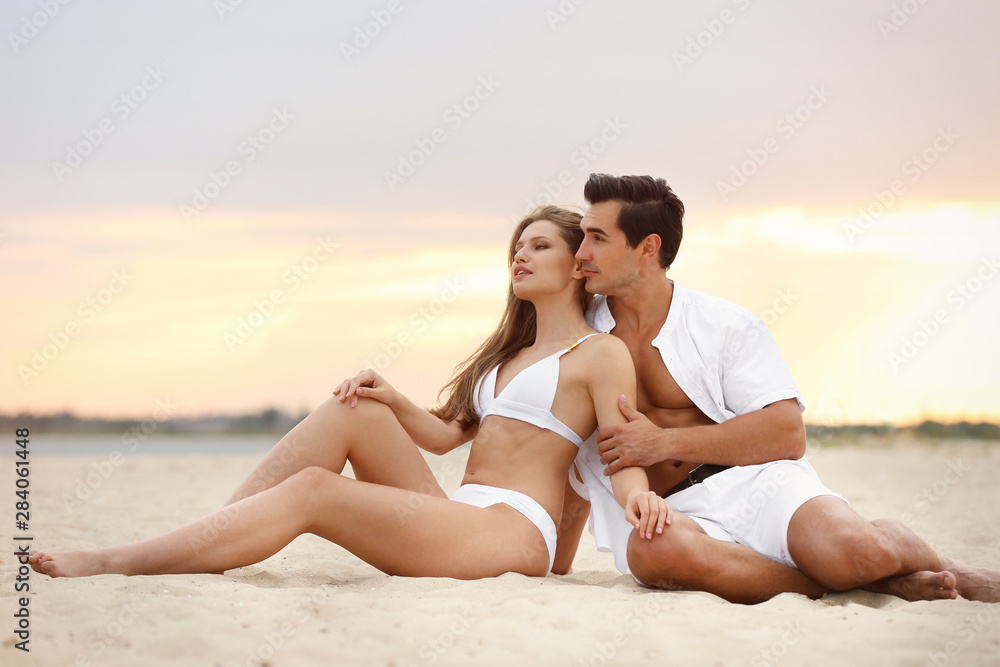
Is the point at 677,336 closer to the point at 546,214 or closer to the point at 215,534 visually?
the point at 546,214

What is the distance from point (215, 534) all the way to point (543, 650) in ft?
4.88

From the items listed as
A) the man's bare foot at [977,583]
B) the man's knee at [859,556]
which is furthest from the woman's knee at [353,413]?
the man's bare foot at [977,583]

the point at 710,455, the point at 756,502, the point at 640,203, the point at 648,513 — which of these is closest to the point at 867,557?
the point at 756,502

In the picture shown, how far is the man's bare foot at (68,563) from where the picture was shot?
3209 millimetres

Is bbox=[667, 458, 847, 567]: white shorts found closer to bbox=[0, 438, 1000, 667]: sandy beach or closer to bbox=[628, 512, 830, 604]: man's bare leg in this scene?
bbox=[628, 512, 830, 604]: man's bare leg

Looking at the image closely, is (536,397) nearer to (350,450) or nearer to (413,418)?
(413,418)

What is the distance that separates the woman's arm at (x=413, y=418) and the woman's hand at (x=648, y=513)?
1.06 meters

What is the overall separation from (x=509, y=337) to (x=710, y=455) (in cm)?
122

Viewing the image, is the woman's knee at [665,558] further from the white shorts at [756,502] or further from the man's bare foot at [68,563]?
the man's bare foot at [68,563]

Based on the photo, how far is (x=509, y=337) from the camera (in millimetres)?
4395

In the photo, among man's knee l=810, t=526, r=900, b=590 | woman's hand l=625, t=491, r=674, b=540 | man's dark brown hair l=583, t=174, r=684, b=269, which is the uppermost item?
man's dark brown hair l=583, t=174, r=684, b=269

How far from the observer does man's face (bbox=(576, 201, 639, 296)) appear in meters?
3.98

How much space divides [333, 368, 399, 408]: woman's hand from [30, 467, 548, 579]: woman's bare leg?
520 mm

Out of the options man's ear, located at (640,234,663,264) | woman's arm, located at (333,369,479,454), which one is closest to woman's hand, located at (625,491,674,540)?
woman's arm, located at (333,369,479,454)
